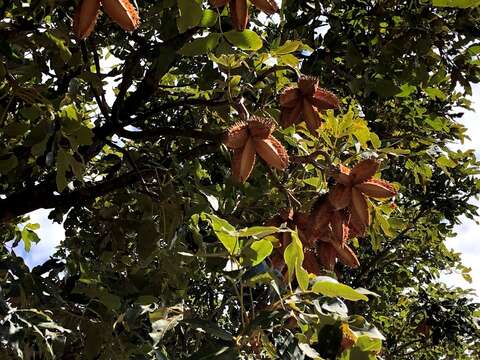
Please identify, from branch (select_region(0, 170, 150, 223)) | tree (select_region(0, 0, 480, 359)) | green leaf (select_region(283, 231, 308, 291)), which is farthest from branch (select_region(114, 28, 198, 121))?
green leaf (select_region(283, 231, 308, 291))

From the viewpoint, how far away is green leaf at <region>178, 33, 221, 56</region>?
1873mm

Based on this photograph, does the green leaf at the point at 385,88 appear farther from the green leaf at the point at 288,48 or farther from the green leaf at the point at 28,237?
the green leaf at the point at 28,237

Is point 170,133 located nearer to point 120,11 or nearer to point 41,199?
point 41,199

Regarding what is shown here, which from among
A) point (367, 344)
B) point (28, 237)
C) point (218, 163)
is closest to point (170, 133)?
point (218, 163)

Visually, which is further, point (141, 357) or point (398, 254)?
point (398, 254)

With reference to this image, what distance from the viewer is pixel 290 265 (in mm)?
1540

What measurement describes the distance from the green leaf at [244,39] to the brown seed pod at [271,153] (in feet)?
0.84

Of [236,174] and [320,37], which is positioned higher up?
[320,37]

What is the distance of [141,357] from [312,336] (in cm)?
49

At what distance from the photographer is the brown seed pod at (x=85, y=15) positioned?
1586mm

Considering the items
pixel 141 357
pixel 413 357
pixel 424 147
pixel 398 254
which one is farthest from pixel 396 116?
pixel 413 357

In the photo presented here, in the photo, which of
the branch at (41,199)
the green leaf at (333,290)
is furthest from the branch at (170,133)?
the green leaf at (333,290)

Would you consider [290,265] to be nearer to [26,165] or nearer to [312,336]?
[312,336]

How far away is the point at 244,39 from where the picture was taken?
6.09 feet
